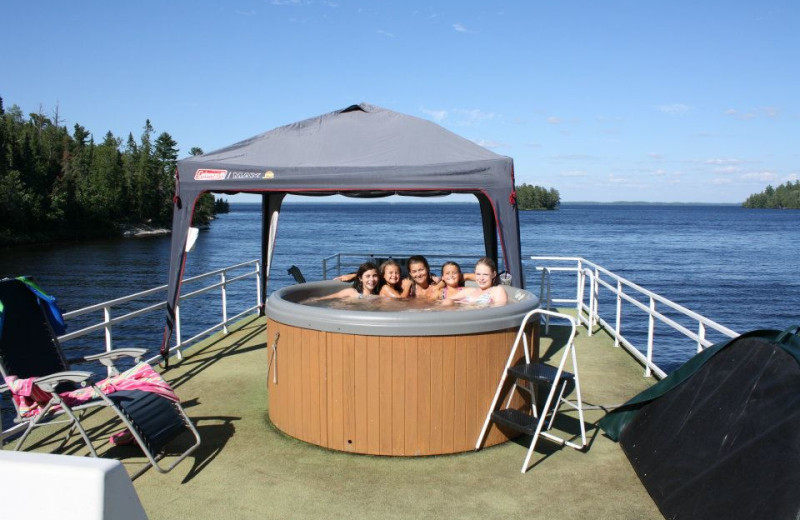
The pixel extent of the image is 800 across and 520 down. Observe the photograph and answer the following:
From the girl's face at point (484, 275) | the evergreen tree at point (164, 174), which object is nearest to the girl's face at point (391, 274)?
the girl's face at point (484, 275)

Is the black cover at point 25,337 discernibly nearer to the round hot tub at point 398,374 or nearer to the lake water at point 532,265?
the round hot tub at point 398,374

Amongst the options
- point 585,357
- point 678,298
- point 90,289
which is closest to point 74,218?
point 90,289

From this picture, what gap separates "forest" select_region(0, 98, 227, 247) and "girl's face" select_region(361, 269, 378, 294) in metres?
48.4

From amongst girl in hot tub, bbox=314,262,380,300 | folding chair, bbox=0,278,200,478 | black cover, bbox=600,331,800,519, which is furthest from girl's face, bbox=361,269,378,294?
black cover, bbox=600,331,800,519

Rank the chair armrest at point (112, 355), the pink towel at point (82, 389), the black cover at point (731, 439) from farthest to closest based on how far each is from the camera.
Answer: the chair armrest at point (112, 355) → the pink towel at point (82, 389) → the black cover at point (731, 439)

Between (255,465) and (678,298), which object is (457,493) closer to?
(255,465)

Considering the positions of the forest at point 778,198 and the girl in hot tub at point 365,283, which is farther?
the forest at point 778,198

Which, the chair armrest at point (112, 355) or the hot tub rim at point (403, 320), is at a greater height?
the hot tub rim at point (403, 320)

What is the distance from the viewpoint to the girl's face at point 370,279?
5.87m

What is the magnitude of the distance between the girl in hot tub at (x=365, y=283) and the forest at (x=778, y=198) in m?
178

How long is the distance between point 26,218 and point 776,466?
197 ft

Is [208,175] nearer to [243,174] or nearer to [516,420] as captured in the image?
[243,174]

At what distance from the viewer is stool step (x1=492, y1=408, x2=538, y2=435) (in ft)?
14.0

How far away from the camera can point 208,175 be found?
6.25 metres
